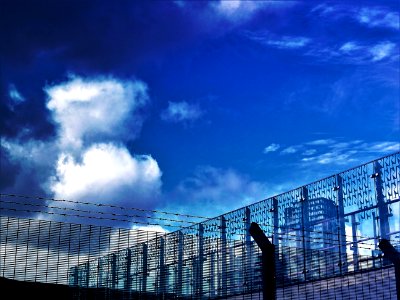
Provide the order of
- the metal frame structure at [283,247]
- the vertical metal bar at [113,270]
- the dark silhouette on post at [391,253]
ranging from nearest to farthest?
the dark silhouette on post at [391,253] < the metal frame structure at [283,247] < the vertical metal bar at [113,270]

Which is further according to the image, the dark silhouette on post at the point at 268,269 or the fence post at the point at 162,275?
the fence post at the point at 162,275

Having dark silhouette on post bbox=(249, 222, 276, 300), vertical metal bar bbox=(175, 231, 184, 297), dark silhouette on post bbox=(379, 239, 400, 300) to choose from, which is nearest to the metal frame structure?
vertical metal bar bbox=(175, 231, 184, 297)

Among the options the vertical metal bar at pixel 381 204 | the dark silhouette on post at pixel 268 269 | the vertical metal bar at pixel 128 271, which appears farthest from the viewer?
the vertical metal bar at pixel 381 204

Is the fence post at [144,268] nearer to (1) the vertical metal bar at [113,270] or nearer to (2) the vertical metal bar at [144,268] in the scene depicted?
(2) the vertical metal bar at [144,268]

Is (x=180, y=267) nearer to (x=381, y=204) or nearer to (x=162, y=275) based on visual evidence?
(x=162, y=275)

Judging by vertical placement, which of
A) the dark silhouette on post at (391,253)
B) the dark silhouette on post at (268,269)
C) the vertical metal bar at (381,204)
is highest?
the vertical metal bar at (381,204)

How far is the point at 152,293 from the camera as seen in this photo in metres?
35.4

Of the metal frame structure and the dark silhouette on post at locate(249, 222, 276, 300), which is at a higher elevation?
the metal frame structure

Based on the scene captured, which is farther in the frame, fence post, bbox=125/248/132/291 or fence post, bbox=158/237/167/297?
fence post, bbox=125/248/132/291

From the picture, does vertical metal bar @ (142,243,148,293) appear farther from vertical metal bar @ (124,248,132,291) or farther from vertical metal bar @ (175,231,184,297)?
vertical metal bar @ (175,231,184,297)

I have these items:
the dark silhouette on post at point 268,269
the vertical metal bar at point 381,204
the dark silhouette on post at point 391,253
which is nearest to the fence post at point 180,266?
the dark silhouette on post at point 391,253

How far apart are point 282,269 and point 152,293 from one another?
7838 mm

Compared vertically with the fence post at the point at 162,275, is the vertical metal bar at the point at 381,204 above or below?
above

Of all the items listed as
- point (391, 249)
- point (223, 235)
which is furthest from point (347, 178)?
point (391, 249)
